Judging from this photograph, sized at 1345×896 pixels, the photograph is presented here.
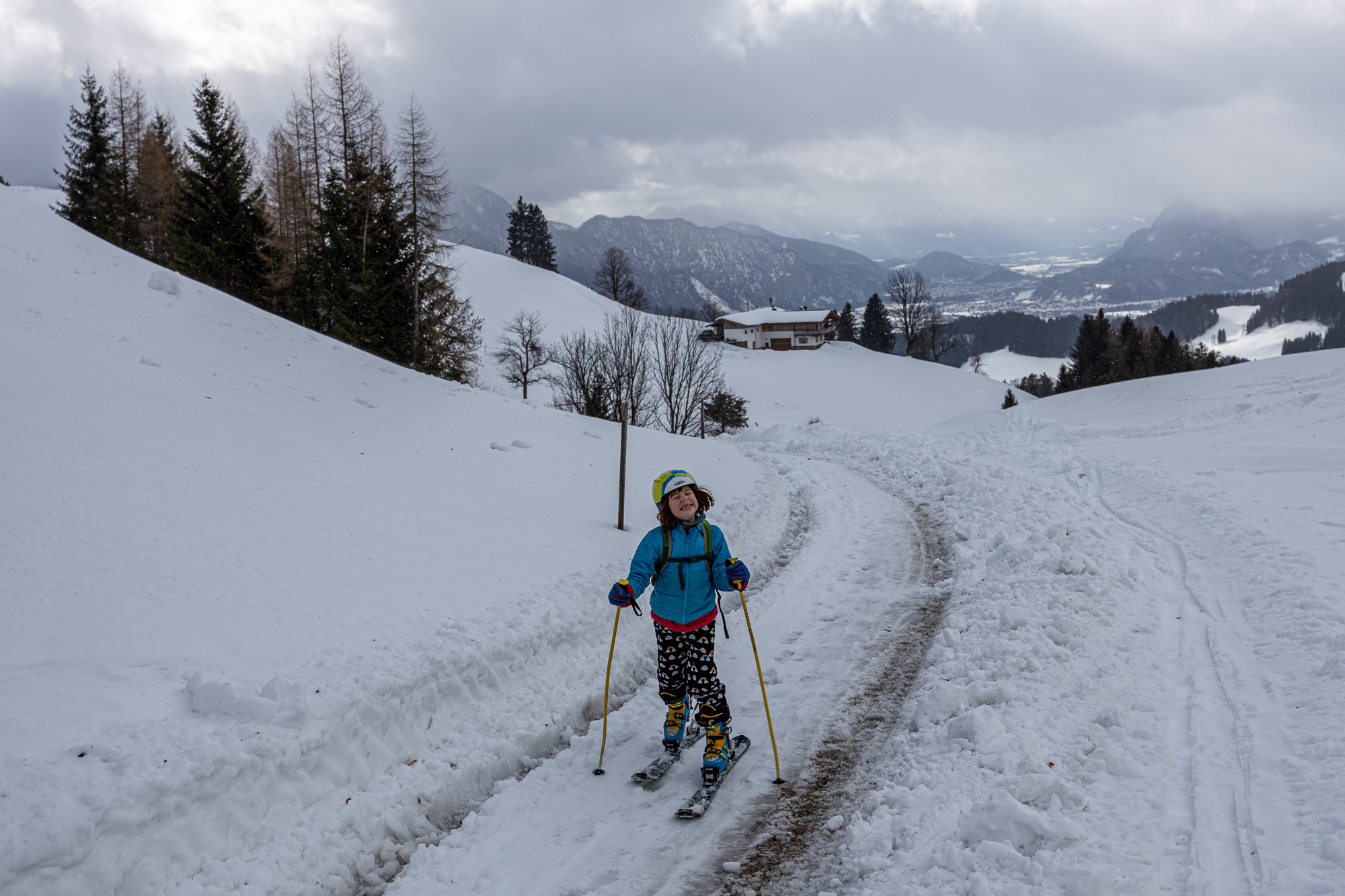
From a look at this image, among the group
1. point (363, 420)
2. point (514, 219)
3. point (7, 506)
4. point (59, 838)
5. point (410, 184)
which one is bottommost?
point (59, 838)

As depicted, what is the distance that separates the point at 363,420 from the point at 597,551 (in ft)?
23.9

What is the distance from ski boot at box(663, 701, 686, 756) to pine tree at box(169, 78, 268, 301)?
3185 cm

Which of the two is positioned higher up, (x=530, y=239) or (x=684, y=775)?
(x=530, y=239)

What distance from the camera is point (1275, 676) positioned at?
563 cm

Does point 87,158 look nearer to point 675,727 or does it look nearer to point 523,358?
point 523,358

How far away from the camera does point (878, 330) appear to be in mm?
95312

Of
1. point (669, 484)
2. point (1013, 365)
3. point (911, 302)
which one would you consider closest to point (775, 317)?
point (911, 302)

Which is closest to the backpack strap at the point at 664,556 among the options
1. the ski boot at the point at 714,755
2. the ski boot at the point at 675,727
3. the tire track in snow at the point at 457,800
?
the ski boot at the point at 675,727

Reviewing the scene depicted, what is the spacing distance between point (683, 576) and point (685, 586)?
8 cm

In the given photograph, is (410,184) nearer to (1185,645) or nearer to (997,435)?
(997,435)

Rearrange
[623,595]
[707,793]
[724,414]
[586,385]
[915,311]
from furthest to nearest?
1. [915,311]
2. [724,414]
3. [586,385]
4. [623,595]
5. [707,793]

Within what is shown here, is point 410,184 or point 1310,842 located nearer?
point 1310,842

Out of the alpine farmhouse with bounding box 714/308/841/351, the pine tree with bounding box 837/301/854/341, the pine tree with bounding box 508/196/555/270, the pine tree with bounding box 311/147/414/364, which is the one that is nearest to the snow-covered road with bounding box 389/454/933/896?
the pine tree with bounding box 311/147/414/364

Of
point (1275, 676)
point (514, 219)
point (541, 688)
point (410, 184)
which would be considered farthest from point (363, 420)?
point (514, 219)
